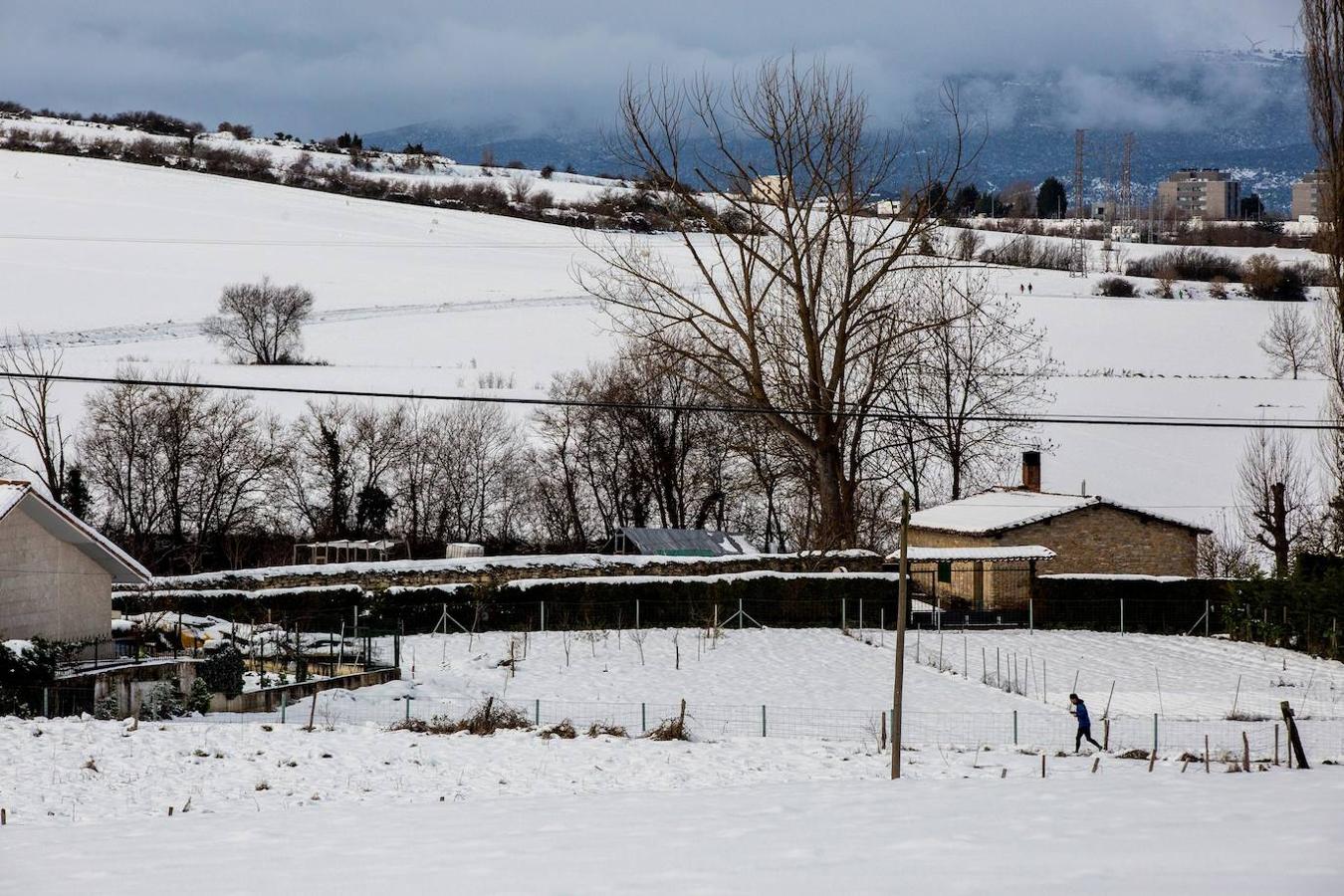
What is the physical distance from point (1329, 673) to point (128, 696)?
26449mm

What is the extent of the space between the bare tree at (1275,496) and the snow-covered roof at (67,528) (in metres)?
35.0

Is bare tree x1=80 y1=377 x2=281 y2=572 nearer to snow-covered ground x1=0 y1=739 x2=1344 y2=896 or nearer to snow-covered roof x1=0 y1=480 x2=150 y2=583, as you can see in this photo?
snow-covered roof x1=0 y1=480 x2=150 y2=583

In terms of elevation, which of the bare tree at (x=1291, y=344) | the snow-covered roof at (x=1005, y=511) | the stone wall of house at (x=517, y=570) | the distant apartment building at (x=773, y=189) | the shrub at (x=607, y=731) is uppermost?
the distant apartment building at (x=773, y=189)

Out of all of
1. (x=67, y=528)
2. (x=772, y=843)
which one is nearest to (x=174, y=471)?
(x=67, y=528)

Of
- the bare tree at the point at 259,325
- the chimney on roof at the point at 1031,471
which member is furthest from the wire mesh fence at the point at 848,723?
the bare tree at the point at 259,325

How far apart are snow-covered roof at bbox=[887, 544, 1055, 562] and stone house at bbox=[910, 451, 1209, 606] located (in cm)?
137

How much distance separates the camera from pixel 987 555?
1547 inches

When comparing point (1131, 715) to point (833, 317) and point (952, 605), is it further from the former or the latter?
point (833, 317)

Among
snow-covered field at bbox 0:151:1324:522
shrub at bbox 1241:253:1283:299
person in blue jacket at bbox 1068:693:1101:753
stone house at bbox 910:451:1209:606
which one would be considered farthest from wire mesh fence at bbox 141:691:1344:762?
shrub at bbox 1241:253:1283:299

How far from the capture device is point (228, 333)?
67438mm

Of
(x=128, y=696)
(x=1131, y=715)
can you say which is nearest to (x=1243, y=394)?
(x=1131, y=715)

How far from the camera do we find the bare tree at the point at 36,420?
46812 mm

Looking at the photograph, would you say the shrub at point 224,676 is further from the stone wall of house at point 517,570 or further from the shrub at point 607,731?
the stone wall of house at point 517,570

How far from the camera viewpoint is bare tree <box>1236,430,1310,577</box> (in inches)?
1809
